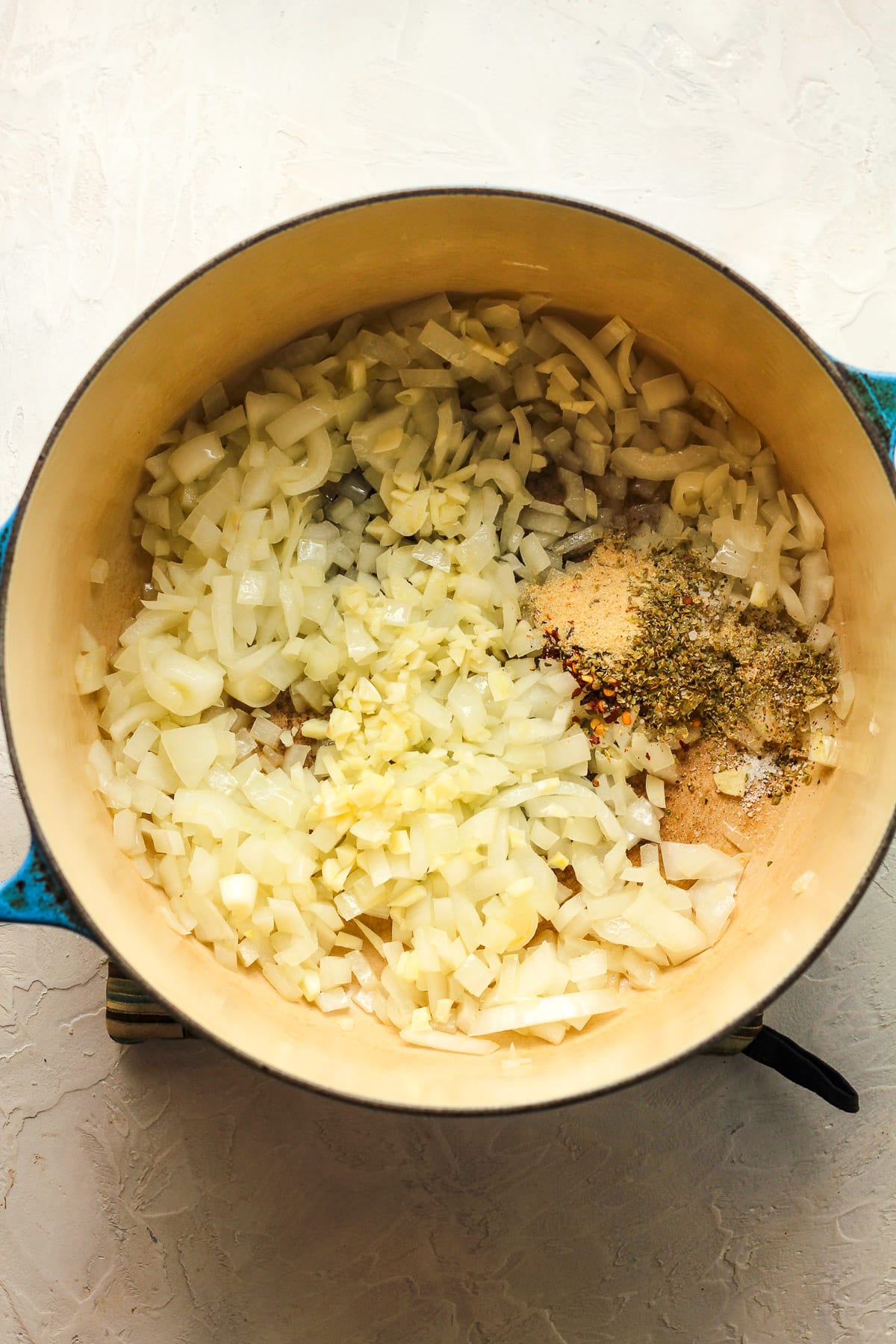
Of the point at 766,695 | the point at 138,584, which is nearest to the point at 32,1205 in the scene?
the point at 138,584

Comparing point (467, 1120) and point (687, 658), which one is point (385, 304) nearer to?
point (687, 658)

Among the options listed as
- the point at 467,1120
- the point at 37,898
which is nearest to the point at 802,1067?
the point at 467,1120

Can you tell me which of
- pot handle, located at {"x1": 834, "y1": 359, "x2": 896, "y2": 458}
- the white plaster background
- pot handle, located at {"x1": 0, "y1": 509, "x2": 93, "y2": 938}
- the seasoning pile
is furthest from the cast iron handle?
pot handle, located at {"x1": 0, "y1": 509, "x2": 93, "y2": 938}

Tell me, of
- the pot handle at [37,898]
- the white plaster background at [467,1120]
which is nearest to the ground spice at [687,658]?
the white plaster background at [467,1120]

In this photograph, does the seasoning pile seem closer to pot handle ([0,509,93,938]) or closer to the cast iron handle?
the cast iron handle

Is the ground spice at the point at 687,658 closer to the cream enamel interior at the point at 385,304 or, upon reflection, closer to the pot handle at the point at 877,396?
the cream enamel interior at the point at 385,304

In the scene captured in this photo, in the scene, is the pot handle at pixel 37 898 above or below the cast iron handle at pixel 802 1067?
above
